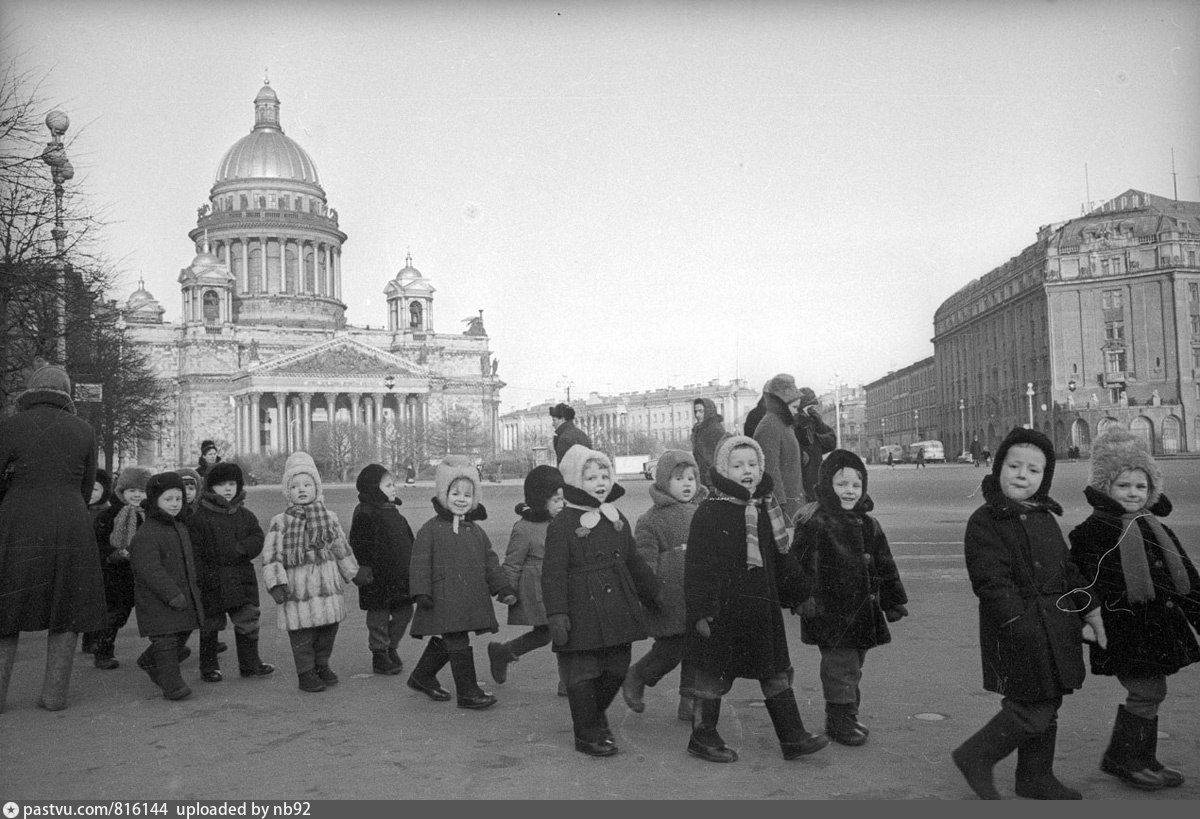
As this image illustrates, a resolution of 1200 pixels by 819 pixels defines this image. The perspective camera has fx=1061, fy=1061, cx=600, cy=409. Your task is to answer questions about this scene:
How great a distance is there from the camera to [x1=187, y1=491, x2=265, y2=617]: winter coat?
7.14m

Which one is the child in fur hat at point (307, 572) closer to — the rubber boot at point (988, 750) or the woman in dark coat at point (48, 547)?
the woman in dark coat at point (48, 547)

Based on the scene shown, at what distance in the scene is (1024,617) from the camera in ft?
14.1

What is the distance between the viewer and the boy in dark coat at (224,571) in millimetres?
7129

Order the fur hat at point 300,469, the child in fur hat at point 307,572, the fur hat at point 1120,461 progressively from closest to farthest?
the fur hat at point 1120,461, the child in fur hat at point 307,572, the fur hat at point 300,469

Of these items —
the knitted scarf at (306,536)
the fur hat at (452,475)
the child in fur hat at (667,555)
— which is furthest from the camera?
the knitted scarf at (306,536)

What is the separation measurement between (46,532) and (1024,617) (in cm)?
529

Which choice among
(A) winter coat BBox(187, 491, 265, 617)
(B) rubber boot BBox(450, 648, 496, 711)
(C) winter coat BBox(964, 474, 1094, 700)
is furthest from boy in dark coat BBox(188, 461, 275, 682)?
(C) winter coat BBox(964, 474, 1094, 700)

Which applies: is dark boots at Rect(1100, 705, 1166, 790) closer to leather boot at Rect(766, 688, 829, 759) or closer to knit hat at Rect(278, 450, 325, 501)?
leather boot at Rect(766, 688, 829, 759)

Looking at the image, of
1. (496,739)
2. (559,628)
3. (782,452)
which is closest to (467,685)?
(496,739)

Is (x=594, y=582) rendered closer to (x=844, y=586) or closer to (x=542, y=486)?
(x=844, y=586)

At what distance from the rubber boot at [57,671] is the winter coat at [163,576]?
16.3 inches

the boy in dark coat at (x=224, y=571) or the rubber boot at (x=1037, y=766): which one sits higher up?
the boy in dark coat at (x=224, y=571)

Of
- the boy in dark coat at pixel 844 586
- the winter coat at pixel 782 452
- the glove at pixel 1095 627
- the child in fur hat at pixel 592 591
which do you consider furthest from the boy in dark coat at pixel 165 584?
the glove at pixel 1095 627

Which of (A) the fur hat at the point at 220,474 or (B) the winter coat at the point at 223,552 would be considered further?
(A) the fur hat at the point at 220,474
